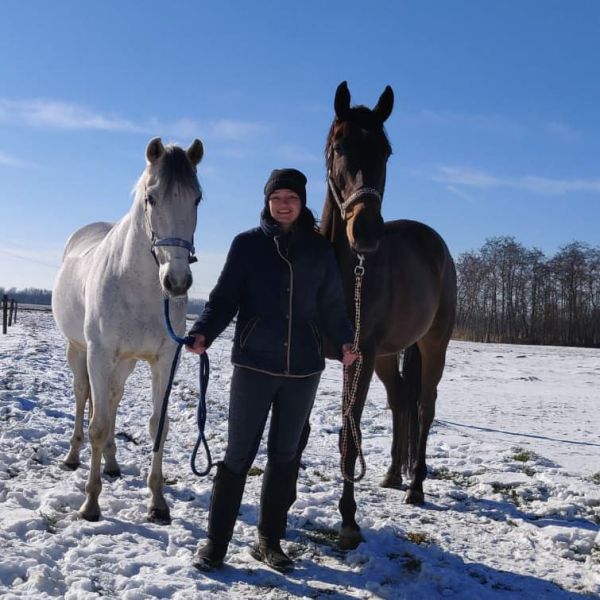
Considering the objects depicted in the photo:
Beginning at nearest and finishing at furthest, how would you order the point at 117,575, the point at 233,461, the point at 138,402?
the point at 117,575
the point at 233,461
the point at 138,402

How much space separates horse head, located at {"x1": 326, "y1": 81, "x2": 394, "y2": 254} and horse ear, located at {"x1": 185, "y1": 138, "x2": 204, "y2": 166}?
2.77 ft

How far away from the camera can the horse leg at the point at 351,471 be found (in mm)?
3365

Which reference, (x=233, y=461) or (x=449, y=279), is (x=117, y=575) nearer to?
(x=233, y=461)

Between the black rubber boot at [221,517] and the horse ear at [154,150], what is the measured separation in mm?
1910

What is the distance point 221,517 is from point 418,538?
1323 mm

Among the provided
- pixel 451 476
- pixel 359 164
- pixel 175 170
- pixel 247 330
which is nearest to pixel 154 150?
pixel 175 170

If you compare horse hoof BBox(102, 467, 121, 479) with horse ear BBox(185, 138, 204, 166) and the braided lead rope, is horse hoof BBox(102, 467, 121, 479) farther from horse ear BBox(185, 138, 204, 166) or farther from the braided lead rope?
horse ear BBox(185, 138, 204, 166)

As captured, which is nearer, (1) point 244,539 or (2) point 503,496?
(1) point 244,539

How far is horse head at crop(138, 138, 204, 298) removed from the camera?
127 inches

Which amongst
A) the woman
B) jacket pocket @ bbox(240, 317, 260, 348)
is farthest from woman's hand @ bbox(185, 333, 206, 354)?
jacket pocket @ bbox(240, 317, 260, 348)

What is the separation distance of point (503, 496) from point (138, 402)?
4825 mm

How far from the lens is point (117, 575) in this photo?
9.13 ft

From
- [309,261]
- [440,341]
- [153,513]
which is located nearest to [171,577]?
[153,513]

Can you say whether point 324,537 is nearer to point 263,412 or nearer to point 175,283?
point 263,412
